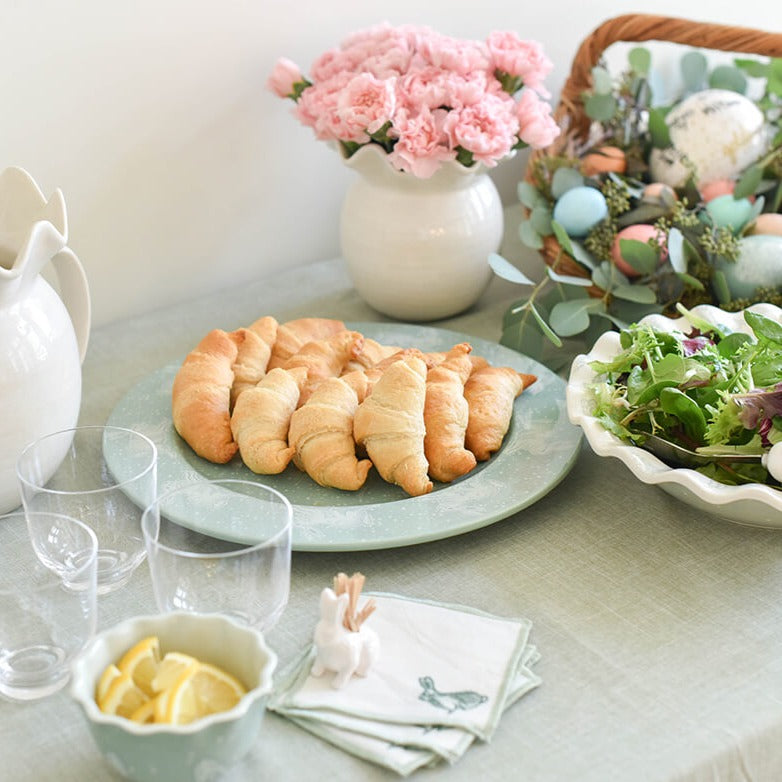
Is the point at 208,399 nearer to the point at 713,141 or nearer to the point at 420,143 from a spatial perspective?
the point at 420,143

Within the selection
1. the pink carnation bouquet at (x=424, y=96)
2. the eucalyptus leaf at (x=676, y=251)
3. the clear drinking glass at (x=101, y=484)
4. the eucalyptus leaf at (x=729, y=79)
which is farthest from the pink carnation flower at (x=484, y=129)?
the eucalyptus leaf at (x=729, y=79)

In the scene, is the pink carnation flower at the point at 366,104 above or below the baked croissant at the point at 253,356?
above

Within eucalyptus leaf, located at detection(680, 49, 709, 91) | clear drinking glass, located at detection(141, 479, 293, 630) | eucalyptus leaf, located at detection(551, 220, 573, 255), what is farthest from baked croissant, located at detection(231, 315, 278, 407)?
eucalyptus leaf, located at detection(680, 49, 709, 91)

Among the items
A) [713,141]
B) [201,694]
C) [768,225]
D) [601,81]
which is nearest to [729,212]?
[768,225]

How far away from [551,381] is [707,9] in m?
1.03

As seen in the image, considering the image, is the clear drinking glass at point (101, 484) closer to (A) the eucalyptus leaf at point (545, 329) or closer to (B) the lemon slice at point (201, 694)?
(B) the lemon slice at point (201, 694)

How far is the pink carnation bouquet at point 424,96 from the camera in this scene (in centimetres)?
111

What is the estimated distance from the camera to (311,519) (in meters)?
0.86

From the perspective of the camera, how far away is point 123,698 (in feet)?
2.02

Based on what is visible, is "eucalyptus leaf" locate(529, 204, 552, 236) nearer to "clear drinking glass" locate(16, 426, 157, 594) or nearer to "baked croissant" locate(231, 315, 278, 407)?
"baked croissant" locate(231, 315, 278, 407)

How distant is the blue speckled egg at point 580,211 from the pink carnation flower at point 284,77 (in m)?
0.35

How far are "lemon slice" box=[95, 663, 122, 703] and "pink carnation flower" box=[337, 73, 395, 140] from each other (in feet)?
2.18

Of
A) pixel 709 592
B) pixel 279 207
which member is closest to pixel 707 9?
pixel 279 207

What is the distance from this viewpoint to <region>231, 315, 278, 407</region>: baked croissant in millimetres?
1027
